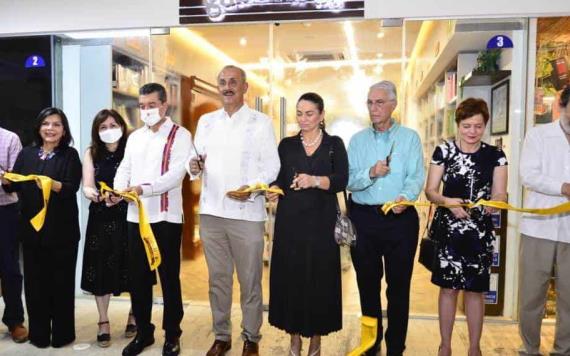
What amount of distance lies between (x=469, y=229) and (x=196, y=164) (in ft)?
5.27

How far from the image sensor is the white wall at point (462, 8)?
3.70m

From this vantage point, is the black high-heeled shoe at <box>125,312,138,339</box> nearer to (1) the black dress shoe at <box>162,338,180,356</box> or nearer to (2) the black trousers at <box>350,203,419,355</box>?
(1) the black dress shoe at <box>162,338,180,356</box>

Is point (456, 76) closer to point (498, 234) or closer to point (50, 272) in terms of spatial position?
point (498, 234)

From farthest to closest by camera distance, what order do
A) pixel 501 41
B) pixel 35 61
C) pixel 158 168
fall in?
1. pixel 35 61
2. pixel 501 41
3. pixel 158 168

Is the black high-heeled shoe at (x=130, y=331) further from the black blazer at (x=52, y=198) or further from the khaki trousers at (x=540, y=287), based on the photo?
the khaki trousers at (x=540, y=287)

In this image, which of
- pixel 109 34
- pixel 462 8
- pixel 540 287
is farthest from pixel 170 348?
pixel 462 8

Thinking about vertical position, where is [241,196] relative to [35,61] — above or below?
below

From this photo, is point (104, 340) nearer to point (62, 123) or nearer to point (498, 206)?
point (62, 123)

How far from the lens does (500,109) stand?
4.03 metres

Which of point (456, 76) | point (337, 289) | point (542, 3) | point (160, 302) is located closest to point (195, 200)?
point (160, 302)

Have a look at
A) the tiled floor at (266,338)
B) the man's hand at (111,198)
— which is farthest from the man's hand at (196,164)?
the tiled floor at (266,338)

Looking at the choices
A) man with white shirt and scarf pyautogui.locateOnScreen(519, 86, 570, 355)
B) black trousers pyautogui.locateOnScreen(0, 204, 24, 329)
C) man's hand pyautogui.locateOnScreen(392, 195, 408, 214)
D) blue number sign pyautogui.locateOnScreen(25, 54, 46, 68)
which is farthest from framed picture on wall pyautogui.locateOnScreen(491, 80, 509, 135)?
blue number sign pyautogui.locateOnScreen(25, 54, 46, 68)

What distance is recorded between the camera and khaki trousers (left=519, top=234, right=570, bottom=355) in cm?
296

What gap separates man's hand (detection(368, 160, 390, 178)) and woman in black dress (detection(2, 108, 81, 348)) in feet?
6.33
